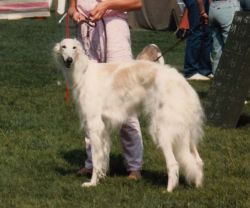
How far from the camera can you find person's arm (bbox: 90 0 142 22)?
21.6ft

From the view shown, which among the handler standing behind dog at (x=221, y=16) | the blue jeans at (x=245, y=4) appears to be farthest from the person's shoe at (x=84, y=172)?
the blue jeans at (x=245, y=4)

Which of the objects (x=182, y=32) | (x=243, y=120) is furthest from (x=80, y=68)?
(x=182, y=32)

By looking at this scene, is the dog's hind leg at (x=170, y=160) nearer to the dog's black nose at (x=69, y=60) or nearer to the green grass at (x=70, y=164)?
the green grass at (x=70, y=164)

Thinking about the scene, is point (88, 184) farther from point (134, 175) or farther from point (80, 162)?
point (80, 162)

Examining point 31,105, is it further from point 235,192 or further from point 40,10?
point 40,10

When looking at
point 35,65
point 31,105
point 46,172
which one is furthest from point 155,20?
point 46,172

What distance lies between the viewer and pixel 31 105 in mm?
10648

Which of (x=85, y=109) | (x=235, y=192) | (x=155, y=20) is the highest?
(x=85, y=109)

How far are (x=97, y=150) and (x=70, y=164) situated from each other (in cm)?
100

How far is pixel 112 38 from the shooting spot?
22.5 feet

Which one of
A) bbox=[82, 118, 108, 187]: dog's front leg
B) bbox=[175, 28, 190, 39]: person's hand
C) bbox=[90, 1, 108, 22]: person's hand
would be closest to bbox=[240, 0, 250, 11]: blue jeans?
bbox=[175, 28, 190, 39]: person's hand

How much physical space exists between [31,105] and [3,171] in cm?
359

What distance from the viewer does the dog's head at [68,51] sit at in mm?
6500

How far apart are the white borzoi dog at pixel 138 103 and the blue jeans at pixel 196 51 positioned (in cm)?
751
